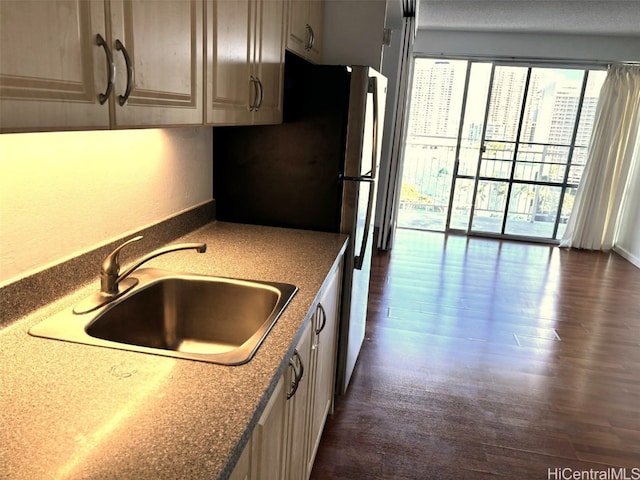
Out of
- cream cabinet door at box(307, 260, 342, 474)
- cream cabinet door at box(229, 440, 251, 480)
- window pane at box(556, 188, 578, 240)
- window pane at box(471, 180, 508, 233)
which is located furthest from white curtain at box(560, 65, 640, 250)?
cream cabinet door at box(229, 440, 251, 480)

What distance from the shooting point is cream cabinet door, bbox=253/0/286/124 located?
1699 mm

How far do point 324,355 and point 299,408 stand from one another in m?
0.48

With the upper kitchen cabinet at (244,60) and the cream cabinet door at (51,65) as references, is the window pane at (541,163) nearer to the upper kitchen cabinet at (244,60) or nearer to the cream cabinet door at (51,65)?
the upper kitchen cabinet at (244,60)

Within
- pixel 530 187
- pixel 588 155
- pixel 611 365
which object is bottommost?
pixel 611 365

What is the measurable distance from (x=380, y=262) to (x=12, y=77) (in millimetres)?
4533

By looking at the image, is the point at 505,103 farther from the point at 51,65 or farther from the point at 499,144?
the point at 51,65

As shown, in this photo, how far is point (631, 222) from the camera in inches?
228

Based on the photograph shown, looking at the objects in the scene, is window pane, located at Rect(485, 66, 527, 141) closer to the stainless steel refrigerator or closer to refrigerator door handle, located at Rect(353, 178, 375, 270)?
the stainless steel refrigerator

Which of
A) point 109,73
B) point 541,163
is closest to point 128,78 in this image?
point 109,73

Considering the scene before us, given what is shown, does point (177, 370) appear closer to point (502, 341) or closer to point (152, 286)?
point (152, 286)

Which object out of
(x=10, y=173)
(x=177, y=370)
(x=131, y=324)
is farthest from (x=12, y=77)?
(x=131, y=324)

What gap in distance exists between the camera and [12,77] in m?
0.71

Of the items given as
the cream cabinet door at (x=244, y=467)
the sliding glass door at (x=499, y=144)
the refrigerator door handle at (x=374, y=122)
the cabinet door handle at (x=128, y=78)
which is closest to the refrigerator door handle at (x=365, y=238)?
the refrigerator door handle at (x=374, y=122)

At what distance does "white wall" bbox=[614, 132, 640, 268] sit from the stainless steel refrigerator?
15.0 feet
